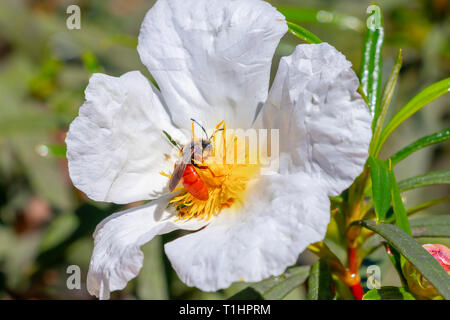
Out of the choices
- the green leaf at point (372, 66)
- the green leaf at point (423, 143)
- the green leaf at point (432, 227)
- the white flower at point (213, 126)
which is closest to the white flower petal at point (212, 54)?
the white flower at point (213, 126)

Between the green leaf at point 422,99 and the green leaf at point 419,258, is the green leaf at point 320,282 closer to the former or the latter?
the green leaf at point 419,258

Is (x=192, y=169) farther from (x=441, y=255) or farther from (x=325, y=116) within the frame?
(x=441, y=255)

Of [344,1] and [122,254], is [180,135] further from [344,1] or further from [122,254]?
[344,1]

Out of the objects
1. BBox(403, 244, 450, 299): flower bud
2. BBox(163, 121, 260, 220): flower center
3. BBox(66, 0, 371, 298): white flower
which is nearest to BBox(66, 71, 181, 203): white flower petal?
BBox(66, 0, 371, 298): white flower

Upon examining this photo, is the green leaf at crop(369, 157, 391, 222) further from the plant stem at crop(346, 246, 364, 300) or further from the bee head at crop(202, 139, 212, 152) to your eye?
the bee head at crop(202, 139, 212, 152)

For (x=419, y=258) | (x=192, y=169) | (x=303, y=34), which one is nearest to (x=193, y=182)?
(x=192, y=169)

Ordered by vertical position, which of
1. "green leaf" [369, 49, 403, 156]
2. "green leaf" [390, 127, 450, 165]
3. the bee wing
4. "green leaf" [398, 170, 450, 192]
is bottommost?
"green leaf" [398, 170, 450, 192]
